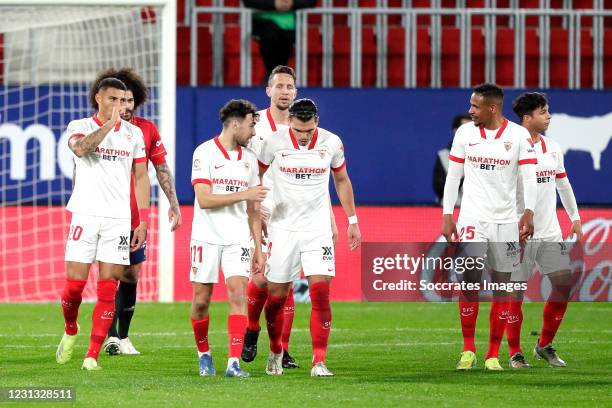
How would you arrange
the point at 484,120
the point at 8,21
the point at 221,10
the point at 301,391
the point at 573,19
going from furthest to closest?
the point at 573,19 → the point at 221,10 → the point at 8,21 → the point at 484,120 → the point at 301,391

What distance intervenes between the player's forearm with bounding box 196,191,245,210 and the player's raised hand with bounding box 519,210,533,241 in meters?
2.07

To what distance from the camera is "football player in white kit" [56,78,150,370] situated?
860cm

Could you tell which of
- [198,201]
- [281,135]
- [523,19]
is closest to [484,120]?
[281,135]

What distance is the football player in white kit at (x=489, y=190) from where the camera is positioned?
29.5 feet

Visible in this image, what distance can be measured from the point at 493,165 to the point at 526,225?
475 mm

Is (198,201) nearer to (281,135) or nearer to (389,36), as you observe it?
(281,135)

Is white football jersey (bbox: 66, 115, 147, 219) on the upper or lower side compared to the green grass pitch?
upper

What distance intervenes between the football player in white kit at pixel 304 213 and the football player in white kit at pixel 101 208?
96 cm

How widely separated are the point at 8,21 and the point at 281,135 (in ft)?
24.3

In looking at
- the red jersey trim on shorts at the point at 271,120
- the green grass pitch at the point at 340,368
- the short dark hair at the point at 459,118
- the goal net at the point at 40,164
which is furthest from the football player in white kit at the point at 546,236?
the goal net at the point at 40,164

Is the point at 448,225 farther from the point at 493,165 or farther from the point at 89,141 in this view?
the point at 89,141

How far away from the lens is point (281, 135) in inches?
341

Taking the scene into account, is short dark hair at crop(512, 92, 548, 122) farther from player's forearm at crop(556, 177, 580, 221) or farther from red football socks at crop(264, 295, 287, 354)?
red football socks at crop(264, 295, 287, 354)

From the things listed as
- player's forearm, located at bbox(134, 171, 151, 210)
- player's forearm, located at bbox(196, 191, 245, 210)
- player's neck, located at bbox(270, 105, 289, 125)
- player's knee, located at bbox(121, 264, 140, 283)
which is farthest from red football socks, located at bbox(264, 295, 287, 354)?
player's knee, located at bbox(121, 264, 140, 283)
